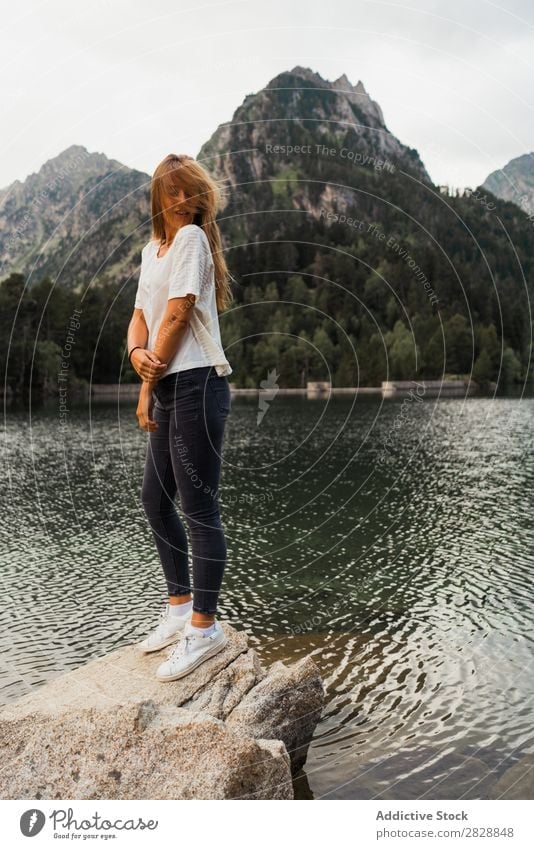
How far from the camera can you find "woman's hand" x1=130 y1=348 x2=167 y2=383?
13.1 ft

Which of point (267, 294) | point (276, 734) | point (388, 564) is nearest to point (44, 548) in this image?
point (388, 564)

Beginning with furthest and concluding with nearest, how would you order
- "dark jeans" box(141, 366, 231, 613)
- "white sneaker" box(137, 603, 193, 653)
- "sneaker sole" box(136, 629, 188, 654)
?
"sneaker sole" box(136, 629, 188, 654), "white sneaker" box(137, 603, 193, 653), "dark jeans" box(141, 366, 231, 613)

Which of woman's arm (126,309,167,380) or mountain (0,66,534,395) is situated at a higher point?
mountain (0,66,534,395)

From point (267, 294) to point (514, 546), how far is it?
38.2 m

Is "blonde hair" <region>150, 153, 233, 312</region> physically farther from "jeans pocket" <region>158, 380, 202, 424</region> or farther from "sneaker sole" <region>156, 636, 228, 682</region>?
"sneaker sole" <region>156, 636, 228, 682</region>

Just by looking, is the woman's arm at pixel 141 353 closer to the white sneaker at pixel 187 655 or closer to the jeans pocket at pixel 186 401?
the jeans pocket at pixel 186 401

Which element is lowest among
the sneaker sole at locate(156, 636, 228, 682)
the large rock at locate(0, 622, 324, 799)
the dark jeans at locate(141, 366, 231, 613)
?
the large rock at locate(0, 622, 324, 799)

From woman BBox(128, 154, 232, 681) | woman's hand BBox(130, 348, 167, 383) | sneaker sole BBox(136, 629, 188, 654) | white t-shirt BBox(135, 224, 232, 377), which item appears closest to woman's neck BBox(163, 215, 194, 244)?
woman BBox(128, 154, 232, 681)

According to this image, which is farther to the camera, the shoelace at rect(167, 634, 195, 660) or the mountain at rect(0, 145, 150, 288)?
the mountain at rect(0, 145, 150, 288)

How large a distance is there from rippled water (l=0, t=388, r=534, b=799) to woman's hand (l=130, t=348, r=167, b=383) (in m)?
4.17

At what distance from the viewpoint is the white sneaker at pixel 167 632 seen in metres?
4.91

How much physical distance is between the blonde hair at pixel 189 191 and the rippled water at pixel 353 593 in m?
4.83

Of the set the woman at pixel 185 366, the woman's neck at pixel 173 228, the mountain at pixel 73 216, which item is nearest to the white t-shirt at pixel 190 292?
the woman at pixel 185 366
